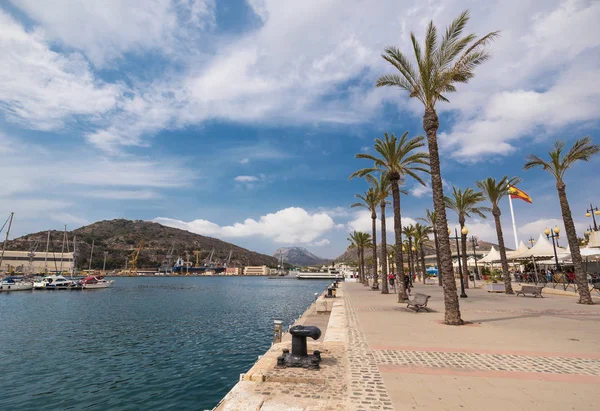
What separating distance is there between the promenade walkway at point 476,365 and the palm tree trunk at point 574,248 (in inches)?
294

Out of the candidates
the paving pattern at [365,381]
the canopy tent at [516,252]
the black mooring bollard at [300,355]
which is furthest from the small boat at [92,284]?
the canopy tent at [516,252]

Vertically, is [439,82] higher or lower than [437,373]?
higher

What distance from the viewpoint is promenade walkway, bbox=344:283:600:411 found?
4.84 m

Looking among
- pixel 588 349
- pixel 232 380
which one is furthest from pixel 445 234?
pixel 232 380

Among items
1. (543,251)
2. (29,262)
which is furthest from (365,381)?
(29,262)

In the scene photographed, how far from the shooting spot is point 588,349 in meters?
7.93

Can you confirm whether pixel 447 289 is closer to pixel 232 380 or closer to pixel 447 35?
pixel 232 380

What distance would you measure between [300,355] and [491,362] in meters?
4.35

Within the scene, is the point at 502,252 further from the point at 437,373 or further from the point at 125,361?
the point at 125,361

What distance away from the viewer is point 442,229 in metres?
12.7

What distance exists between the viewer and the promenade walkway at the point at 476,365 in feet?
15.9

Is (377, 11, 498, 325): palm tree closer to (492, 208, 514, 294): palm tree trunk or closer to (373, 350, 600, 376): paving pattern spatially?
(373, 350, 600, 376): paving pattern

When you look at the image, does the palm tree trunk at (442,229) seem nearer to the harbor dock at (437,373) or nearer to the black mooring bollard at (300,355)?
the harbor dock at (437,373)

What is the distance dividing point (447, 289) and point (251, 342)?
31.5ft
